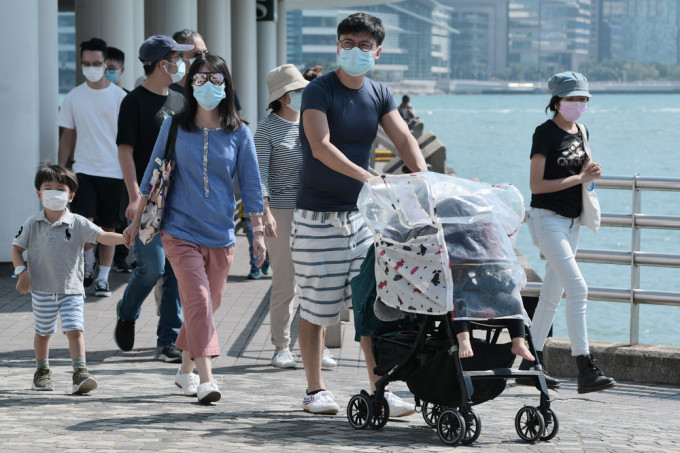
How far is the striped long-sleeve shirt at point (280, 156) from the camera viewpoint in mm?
8109

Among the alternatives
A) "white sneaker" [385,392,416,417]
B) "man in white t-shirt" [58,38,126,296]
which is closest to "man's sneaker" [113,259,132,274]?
"man in white t-shirt" [58,38,126,296]

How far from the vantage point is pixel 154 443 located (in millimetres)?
5371

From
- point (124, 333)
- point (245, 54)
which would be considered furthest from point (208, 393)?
point (245, 54)

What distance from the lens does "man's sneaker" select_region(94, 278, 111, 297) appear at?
34.5 ft

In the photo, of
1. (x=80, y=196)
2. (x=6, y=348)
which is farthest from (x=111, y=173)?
(x=6, y=348)

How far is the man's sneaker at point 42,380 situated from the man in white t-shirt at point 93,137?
3769mm

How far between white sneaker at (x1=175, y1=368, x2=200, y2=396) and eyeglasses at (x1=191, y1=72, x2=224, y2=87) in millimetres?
1506

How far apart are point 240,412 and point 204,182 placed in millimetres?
1170

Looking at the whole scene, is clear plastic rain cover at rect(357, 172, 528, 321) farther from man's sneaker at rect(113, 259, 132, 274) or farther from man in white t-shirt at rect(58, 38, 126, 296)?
man's sneaker at rect(113, 259, 132, 274)

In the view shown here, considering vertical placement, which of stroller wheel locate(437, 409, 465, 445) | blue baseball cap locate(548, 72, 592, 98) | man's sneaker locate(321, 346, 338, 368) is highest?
blue baseball cap locate(548, 72, 592, 98)

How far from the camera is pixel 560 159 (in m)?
7.38

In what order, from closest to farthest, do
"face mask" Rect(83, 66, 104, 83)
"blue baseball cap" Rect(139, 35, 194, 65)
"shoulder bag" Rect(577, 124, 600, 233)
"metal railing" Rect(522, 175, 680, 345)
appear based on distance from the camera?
"shoulder bag" Rect(577, 124, 600, 233) → "blue baseball cap" Rect(139, 35, 194, 65) → "metal railing" Rect(522, 175, 680, 345) → "face mask" Rect(83, 66, 104, 83)

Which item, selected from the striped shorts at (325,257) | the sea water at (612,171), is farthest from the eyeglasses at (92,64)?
the sea water at (612,171)

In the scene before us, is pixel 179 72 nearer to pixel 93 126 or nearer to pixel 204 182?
pixel 204 182
